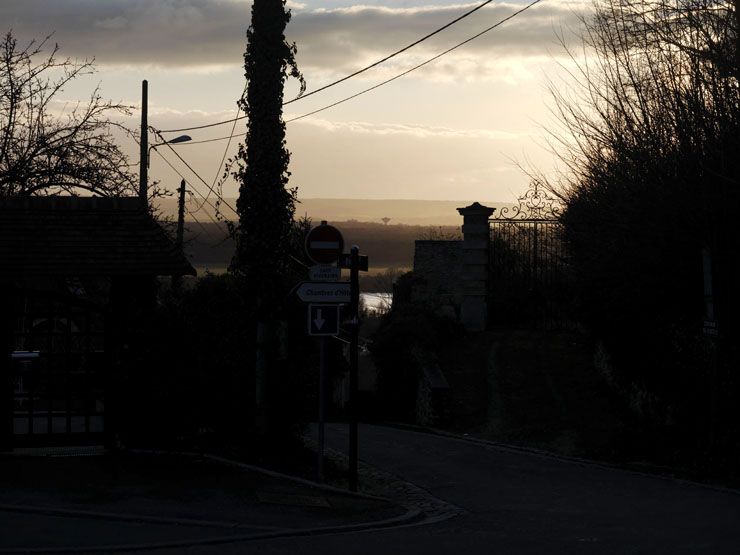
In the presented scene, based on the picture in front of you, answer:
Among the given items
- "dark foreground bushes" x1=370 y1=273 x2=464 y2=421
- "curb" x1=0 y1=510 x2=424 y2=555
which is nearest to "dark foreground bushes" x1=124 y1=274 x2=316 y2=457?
"curb" x1=0 y1=510 x2=424 y2=555

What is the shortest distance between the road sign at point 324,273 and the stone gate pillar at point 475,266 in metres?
16.5

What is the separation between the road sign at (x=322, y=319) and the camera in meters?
14.0

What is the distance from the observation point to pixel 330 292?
14125 mm

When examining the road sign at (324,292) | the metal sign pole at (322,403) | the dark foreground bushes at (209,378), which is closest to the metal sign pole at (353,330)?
the road sign at (324,292)

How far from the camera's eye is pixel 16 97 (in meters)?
28.9

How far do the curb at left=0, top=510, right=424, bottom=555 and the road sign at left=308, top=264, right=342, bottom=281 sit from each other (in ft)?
10.9

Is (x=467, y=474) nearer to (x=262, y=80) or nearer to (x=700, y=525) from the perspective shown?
(x=700, y=525)

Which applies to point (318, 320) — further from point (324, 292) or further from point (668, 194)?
point (668, 194)

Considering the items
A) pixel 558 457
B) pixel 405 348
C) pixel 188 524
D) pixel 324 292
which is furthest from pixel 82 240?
pixel 405 348

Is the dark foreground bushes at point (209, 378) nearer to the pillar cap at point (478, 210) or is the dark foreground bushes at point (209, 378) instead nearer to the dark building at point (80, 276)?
the dark building at point (80, 276)

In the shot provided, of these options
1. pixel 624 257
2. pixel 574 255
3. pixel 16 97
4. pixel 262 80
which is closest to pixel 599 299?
pixel 574 255

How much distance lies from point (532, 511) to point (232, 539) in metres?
4.80

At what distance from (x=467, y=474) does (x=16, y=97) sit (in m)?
17.8

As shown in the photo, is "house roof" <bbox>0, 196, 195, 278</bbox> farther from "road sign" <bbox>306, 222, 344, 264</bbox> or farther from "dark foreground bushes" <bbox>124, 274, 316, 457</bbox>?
"road sign" <bbox>306, 222, 344, 264</bbox>
